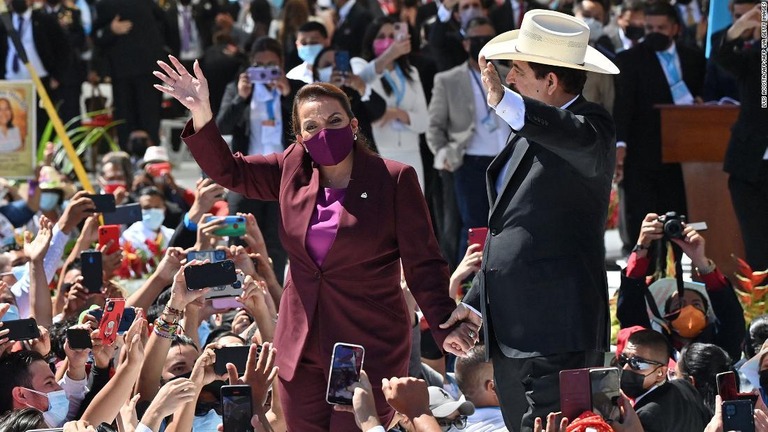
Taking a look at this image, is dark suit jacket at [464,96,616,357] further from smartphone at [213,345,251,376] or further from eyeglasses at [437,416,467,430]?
eyeglasses at [437,416,467,430]

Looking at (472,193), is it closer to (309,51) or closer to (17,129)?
(309,51)

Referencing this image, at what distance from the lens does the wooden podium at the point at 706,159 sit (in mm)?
10148

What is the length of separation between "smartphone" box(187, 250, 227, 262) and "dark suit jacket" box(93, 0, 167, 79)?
8622 mm

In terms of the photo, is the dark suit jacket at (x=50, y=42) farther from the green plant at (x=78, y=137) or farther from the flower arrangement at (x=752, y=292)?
the flower arrangement at (x=752, y=292)

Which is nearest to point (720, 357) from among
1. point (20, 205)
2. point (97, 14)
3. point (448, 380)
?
point (448, 380)

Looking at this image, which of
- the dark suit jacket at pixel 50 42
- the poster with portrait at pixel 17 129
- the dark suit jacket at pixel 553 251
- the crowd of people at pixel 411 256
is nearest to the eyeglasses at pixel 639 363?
the crowd of people at pixel 411 256

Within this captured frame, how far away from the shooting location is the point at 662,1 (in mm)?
10906

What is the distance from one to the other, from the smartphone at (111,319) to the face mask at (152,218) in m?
5.30

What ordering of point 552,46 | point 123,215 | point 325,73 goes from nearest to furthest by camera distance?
point 552,46, point 123,215, point 325,73

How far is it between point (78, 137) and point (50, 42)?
953mm

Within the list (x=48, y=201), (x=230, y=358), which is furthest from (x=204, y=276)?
(x=48, y=201)

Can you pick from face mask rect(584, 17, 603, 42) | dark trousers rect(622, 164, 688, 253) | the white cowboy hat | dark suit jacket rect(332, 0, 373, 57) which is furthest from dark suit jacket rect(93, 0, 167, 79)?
the white cowboy hat

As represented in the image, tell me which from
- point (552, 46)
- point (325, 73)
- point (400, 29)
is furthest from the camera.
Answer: point (400, 29)

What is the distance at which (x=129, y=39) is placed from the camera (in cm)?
1482
